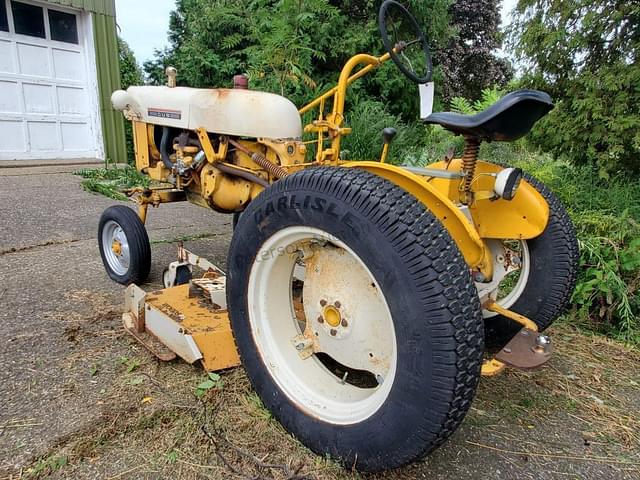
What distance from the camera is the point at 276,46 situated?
19.1 feet

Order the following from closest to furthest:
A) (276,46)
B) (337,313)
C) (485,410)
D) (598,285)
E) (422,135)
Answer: (337,313), (485,410), (598,285), (276,46), (422,135)

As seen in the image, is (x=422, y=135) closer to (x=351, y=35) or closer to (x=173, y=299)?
(x=351, y=35)

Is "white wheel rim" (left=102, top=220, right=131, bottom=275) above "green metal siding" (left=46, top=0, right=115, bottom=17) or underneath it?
underneath

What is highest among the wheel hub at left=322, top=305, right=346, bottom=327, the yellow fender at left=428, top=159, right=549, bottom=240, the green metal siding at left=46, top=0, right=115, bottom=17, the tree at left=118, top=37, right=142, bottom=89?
the green metal siding at left=46, top=0, right=115, bottom=17

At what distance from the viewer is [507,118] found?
1533mm

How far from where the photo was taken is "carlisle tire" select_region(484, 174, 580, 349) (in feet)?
6.50

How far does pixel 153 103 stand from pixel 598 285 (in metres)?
3.14

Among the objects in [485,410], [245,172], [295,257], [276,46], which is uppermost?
[276,46]

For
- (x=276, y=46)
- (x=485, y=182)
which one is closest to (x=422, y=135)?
(x=276, y=46)

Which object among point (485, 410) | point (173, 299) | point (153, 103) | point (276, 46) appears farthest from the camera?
point (276, 46)

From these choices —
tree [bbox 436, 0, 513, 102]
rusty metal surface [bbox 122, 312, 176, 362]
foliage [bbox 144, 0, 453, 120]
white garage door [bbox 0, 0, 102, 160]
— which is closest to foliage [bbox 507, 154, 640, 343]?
rusty metal surface [bbox 122, 312, 176, 362]

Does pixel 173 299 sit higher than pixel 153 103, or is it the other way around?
pixel 153 103

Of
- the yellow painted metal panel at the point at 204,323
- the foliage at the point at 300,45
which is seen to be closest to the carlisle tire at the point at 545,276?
the yellow painted metal panel at the point at 204,323

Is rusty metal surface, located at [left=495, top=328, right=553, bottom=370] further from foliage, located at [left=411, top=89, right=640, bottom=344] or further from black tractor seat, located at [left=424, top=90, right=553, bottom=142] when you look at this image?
foliage, located at [left=411, top=89, right=640, bottom=344]
